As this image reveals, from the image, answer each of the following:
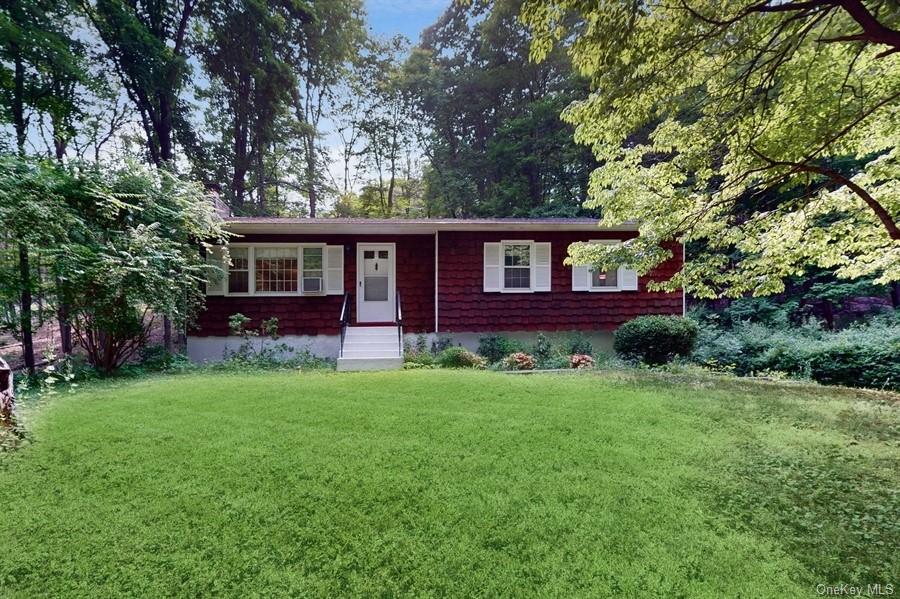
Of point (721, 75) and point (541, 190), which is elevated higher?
point (541, 190)

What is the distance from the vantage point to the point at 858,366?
710 centimetres

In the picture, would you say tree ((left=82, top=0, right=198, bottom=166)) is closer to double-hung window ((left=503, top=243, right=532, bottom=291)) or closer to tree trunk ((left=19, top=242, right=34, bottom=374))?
tree trunk ((left=19, top=242, right=34, bottom=374))

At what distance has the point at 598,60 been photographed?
12.2 ft

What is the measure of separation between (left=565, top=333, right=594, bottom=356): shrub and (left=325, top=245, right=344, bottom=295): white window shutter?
19.3 ft

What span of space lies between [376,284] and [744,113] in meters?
8.20

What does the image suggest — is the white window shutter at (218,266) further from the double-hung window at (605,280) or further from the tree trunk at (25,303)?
the double-hung window at (605,280)

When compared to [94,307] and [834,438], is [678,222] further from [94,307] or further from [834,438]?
[94,307]

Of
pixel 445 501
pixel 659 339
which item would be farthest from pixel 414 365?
pixel 445 501

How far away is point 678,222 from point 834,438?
270cm

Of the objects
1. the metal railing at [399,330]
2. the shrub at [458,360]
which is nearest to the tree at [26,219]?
the metal railing at [399,330]

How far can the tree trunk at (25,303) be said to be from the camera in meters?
6.46

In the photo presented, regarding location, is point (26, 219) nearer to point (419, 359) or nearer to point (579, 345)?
point (419, 359)

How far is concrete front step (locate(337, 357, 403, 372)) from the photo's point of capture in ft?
27.2

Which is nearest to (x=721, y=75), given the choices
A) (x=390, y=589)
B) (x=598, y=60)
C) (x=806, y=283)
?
(x=598, y=60)
